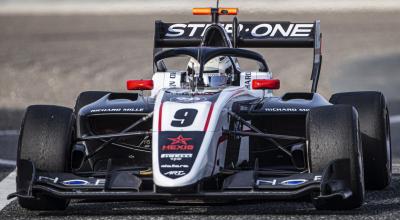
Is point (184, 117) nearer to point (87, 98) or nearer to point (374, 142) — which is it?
point (374, 142)

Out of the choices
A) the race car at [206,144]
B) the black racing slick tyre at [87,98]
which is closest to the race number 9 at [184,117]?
the race car at [206,144]

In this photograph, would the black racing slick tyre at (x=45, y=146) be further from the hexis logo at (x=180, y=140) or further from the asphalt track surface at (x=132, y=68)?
the hexis logo at (x=180, y=140)

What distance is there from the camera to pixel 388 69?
86.6 ft

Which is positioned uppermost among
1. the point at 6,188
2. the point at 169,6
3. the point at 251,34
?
the point at 251,34

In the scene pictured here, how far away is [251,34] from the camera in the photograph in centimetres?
1341

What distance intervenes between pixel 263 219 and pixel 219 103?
1.17 m

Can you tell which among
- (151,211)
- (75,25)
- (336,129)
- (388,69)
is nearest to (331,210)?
(336,129)

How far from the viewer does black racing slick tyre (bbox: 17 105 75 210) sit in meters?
9.72

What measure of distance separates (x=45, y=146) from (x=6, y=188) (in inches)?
75.6

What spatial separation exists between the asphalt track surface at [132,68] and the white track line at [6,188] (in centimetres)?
13

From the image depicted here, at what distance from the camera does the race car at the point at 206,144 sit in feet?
30.4

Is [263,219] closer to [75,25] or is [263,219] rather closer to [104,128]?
[104,128]

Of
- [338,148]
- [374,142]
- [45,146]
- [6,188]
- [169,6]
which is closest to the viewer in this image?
[338,148]

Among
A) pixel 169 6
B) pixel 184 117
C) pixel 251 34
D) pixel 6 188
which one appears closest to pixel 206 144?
pixel 184 117
